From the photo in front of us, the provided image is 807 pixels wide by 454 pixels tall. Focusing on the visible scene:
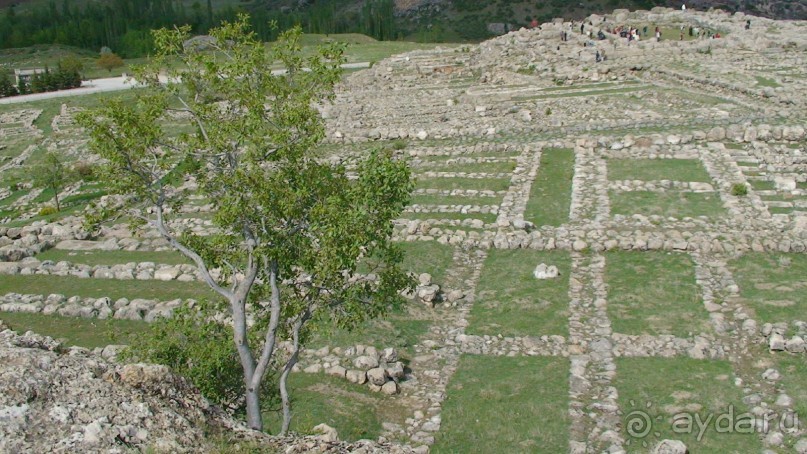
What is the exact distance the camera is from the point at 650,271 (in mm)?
18094

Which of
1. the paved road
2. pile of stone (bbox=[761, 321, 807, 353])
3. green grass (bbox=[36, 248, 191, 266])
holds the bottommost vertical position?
the paved road

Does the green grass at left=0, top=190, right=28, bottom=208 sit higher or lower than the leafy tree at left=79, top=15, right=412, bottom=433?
lower

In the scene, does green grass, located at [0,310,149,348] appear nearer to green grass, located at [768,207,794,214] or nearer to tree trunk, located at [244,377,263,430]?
tree trunk, located at [244,377,263,430]

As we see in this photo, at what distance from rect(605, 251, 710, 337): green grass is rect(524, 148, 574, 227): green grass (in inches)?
125

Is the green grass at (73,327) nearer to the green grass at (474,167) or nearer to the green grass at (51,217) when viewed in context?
the green grass at (51,217)

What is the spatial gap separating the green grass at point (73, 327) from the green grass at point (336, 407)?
4444 millimetres

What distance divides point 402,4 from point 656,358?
107983 mm

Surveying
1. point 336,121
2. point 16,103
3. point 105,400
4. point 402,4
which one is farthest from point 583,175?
point 402,4

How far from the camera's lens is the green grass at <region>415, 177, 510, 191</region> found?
2558 cm

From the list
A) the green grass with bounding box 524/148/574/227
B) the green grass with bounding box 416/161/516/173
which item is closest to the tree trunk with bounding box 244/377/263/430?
the green grass with bounding box 524/148/574/227

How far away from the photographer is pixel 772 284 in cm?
1694

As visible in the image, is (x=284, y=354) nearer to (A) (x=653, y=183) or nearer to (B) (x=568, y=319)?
(B) (x=568, y=319)

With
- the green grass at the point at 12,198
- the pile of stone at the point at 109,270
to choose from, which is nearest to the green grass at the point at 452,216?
the pile of stone at the point at 109,270

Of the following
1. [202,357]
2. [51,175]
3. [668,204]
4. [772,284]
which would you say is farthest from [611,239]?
[51,175]
